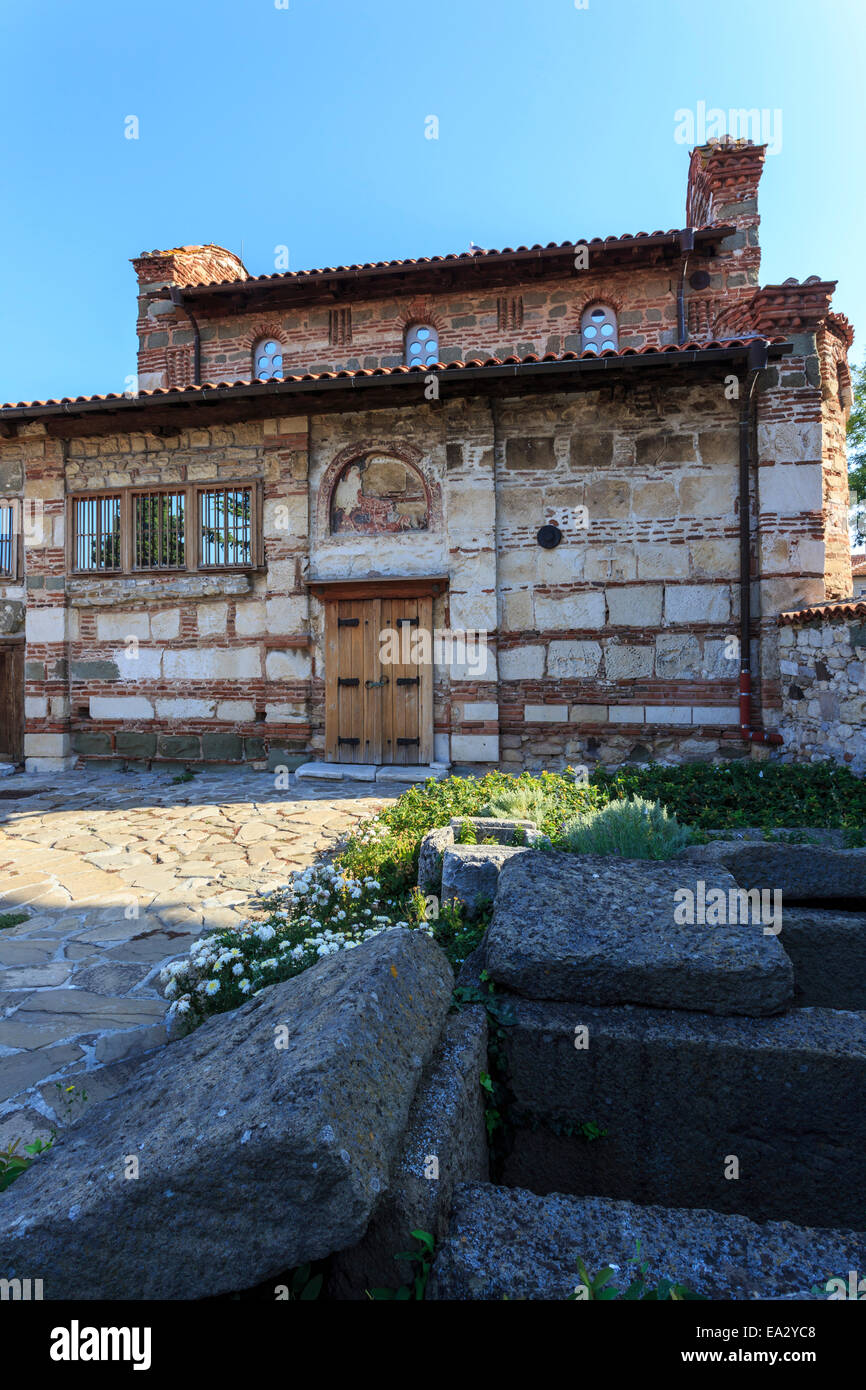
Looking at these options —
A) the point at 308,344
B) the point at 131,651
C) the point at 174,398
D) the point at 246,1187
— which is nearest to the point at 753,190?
the point at 308,344

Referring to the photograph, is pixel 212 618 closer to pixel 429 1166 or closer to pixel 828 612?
pixel 828 612

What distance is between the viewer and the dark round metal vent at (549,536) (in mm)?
9086

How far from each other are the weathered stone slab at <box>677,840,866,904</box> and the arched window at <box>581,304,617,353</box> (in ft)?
33.8

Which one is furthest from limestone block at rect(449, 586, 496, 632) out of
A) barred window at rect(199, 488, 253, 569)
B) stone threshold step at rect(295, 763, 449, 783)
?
barred window at rect(199, 488, 253, 569)

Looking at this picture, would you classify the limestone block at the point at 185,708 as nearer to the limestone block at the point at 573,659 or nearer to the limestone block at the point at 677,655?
the limestone block at the point at 573,659

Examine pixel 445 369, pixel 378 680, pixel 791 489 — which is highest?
pixel 445 369

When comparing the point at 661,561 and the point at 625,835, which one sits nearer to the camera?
the point at 625,835

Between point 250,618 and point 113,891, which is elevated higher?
point 250,618

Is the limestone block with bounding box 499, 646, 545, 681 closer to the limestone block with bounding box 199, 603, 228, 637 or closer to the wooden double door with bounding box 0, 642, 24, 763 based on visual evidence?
the limestone block with bounding box 199, 603, 228, 637

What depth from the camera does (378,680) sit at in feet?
31.0

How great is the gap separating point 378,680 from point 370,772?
4.12 feet

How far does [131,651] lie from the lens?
10.3 m

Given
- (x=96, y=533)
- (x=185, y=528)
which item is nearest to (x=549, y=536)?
(x=185, y=528)

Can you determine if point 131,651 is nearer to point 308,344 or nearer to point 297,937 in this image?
point 308,344
